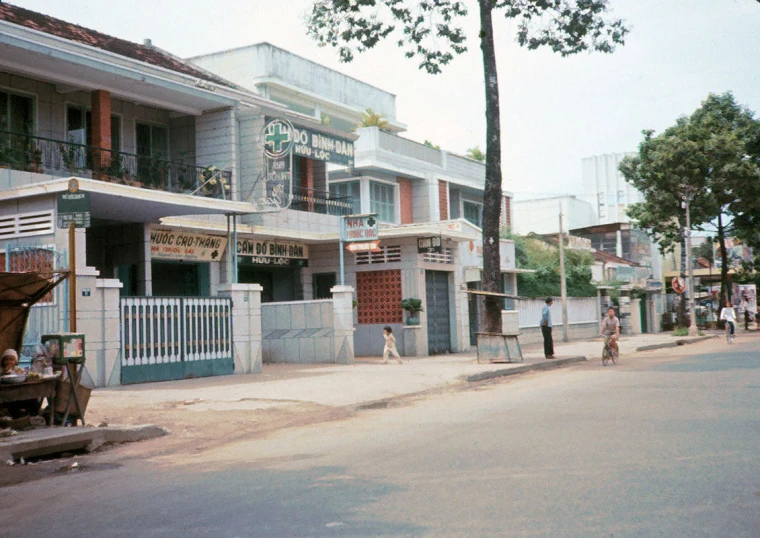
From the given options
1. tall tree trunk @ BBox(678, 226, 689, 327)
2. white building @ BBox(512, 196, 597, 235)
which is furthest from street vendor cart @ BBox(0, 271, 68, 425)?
white building @ BBox(512, 196, 597, 235)

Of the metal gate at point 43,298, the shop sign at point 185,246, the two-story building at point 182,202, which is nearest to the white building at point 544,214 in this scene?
the two-story building at point 182,202

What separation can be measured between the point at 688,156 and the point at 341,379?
31.4m

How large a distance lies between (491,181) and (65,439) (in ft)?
48.5

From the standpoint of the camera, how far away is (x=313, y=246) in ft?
88.4

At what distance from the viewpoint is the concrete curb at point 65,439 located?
8453 millimetres

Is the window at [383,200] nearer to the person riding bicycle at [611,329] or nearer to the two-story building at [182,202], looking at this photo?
the two-story building at [182,202]

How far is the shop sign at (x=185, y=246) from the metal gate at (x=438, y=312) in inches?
287

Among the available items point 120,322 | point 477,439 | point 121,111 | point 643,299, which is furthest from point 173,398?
point 643,299

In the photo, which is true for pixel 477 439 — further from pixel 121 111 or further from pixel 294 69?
pixel 294 69

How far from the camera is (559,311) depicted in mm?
37844

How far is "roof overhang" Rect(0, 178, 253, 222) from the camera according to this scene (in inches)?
583

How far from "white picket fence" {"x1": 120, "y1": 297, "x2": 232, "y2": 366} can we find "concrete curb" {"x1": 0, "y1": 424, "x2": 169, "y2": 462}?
618 cm

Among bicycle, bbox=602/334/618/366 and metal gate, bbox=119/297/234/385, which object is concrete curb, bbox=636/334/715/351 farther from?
metal gate, bbox=119/297/234/385

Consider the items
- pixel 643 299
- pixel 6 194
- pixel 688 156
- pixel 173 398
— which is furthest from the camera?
pixel 643 299
